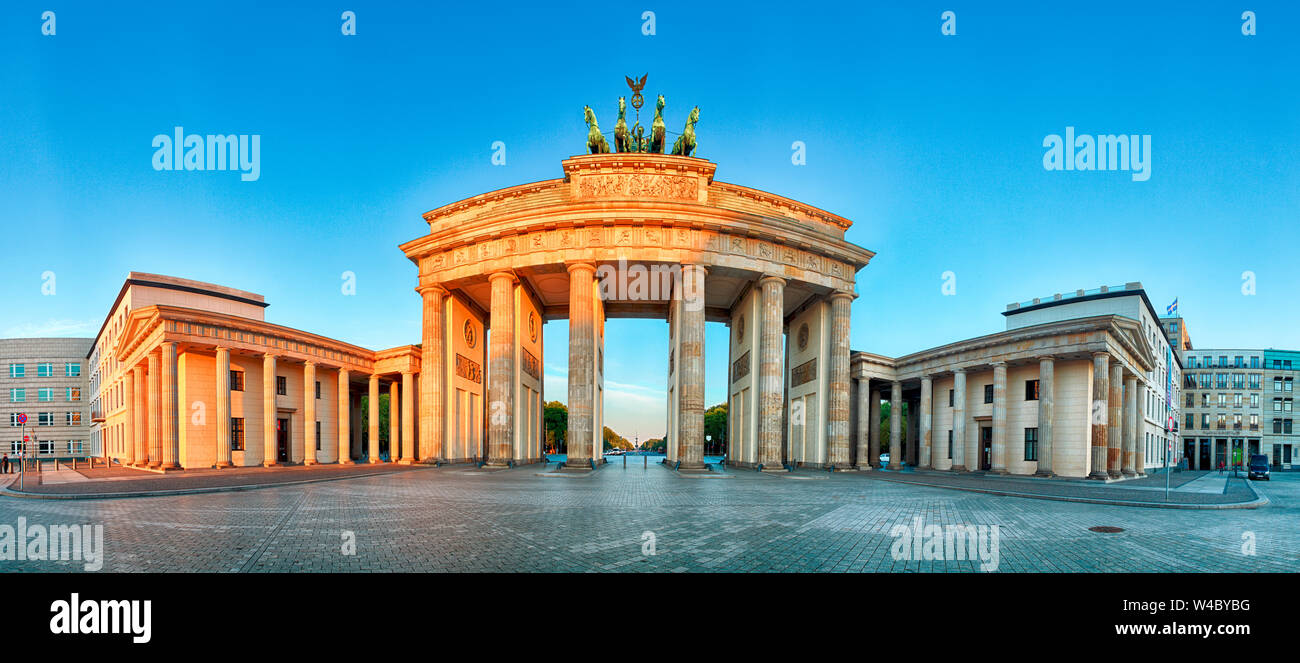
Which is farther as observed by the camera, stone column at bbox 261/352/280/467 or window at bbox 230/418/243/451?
window at bbox 230/418/243/451

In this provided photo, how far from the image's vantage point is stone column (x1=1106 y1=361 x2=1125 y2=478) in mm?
33438

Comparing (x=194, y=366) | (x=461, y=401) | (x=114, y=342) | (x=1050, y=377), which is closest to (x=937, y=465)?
(x=1050, y=377)

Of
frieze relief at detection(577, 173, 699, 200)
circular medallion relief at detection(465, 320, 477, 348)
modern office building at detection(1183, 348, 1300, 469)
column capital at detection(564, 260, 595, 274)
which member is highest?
frieze relief at detection(577, 173, 699, 200)

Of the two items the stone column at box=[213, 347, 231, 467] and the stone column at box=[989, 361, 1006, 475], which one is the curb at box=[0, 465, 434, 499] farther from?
the stone column at box=[989, 361, 1006, 475]

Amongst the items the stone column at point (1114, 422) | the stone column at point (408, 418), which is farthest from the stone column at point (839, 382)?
the stone column at point (408, 418)

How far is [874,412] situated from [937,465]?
856 cm

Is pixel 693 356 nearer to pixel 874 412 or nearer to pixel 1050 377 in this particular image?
pixel 1050 377

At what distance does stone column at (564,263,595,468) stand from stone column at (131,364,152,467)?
106 feet

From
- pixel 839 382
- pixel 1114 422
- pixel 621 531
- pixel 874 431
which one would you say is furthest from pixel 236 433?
pixel 1114 422

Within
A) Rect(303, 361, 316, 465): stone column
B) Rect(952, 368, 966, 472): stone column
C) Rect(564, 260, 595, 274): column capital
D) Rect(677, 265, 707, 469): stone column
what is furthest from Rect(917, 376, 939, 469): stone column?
Rect(303, 361, 316, 465): stone column

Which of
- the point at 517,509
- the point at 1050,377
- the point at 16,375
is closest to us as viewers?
the point at 517,509

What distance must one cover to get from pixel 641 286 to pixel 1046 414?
1052 inches

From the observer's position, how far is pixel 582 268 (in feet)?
111

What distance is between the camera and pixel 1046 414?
32.6m
